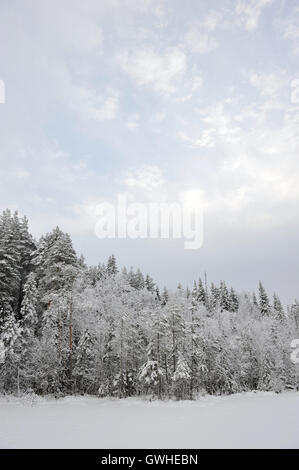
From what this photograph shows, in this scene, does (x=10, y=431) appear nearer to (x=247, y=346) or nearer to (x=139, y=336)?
(x=139, y=336)

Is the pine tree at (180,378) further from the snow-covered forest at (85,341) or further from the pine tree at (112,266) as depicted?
the pine tree at (112,266)

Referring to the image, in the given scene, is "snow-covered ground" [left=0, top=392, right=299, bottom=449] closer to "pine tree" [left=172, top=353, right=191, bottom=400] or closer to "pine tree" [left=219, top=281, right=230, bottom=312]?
"pine tree" [left=172, top=353, right=191, bottom=400]

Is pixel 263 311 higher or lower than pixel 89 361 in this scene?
higher

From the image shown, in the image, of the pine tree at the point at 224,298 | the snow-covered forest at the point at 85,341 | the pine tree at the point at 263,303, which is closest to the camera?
the snow-covered forest at the point at 85,341

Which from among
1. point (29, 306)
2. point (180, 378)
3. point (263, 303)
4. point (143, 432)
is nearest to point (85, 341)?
point (29, 306)

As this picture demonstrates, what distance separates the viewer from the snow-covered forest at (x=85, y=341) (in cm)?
3058

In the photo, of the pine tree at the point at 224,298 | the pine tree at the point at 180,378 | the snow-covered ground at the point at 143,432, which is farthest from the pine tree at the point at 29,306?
the pine tree at the point at 224,298

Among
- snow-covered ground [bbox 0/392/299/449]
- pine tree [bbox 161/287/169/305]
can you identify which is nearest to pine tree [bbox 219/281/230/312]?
pine tree [bbox 161/287/169/305]

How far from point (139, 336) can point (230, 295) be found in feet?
194

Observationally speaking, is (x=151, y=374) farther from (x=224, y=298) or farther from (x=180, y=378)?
(x=224, y=298)

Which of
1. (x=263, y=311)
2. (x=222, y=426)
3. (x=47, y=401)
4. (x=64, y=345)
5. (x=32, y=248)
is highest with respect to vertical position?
(x=32, y=248)
